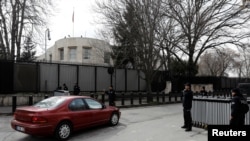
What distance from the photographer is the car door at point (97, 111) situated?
11.0 metres

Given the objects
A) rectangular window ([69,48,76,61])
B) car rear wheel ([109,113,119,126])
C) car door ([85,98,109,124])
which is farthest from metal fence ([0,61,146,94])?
rectangular window ([69,48,76,61])

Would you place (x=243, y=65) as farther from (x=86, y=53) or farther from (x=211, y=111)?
(x=211, y=111)

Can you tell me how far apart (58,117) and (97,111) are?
2.17m

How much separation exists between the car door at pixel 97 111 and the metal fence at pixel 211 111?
3.82 m

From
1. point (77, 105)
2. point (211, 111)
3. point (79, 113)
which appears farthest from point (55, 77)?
point (211, 111)

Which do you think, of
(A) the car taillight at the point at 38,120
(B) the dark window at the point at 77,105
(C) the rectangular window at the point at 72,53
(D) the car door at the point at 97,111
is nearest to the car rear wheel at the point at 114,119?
(D) the car door at the point at 97,111

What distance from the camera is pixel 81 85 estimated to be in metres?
25.7

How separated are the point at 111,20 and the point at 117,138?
1910 cm

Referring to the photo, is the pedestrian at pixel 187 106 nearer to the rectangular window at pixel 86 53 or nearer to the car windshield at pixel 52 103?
the car windshield at pixel 52 103

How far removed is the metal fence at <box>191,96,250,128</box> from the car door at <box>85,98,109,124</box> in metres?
3.82

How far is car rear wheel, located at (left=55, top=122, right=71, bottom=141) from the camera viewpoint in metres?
9.33

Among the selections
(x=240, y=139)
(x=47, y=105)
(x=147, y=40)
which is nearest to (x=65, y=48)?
(x=147, y=40)

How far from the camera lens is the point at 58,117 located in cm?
937

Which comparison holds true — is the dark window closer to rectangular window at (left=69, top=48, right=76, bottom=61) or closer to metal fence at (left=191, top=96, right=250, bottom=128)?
metal fence at (left=191, top=96, right=250, bottom=128)
